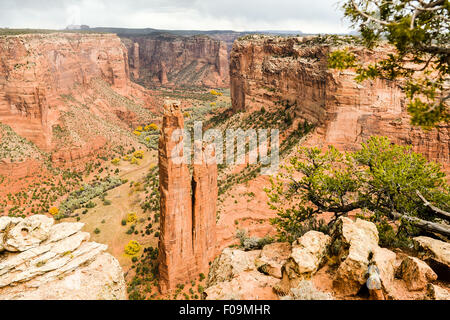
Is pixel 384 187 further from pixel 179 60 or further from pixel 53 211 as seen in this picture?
pixel 179 60

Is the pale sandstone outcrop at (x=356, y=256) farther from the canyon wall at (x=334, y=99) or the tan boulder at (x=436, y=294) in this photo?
the canyon wall at (x=334, y=99)

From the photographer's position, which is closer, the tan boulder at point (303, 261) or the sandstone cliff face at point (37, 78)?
the tan boulder at point (303, 261)

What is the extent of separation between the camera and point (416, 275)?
9.59m

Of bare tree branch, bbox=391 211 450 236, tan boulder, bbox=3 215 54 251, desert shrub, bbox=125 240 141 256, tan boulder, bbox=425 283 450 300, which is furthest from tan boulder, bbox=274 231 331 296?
desert shrub, bbox=125 240 141 256

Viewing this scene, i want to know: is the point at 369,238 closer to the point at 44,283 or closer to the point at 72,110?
the point at 44,283

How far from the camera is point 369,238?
36.1ft

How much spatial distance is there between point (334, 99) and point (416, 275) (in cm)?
3417

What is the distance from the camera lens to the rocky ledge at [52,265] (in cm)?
1202

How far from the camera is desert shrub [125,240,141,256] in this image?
33438 mm

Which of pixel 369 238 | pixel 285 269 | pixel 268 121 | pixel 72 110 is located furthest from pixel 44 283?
pixel 72 110

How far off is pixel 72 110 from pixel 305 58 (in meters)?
58.0

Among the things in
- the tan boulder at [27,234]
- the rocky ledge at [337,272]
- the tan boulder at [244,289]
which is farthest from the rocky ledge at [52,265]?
the tan boulder at [244,289]

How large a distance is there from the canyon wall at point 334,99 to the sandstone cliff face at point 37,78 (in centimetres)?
4748

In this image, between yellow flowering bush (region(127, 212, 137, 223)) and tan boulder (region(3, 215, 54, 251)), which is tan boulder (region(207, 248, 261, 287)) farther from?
yellow flowering bush (region(127, 212, 137, 223))
